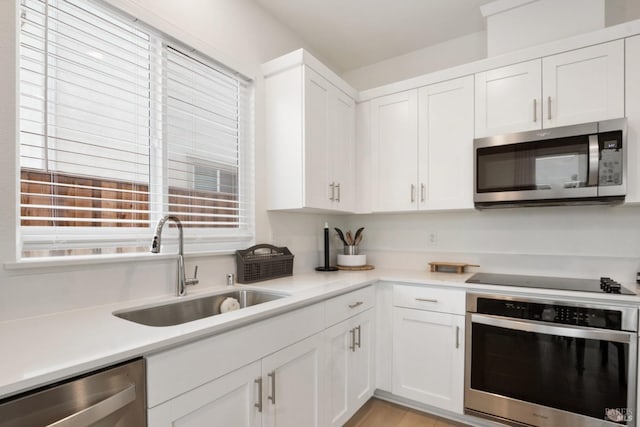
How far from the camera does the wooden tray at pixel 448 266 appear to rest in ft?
8.20

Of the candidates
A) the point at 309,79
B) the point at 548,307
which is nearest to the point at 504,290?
the point at 548,307

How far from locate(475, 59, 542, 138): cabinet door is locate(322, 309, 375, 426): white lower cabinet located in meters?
1.51

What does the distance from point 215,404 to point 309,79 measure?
1886mm

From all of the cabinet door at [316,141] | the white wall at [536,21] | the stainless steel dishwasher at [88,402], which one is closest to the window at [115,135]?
the cabinet door at [316,141]

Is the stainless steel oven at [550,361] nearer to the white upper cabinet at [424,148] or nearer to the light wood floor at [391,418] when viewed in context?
the light wood floor at [391,418]

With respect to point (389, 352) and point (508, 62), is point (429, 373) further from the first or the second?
point (508, 62)

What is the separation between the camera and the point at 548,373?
1.79 meters

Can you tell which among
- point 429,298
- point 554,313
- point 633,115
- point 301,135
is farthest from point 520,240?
point 301,135

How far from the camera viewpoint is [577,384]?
172 cm

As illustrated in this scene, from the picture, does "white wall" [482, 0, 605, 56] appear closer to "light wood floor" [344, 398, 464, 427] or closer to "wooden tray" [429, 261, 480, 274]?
"wooden tray" [429, 261, 480, 274]

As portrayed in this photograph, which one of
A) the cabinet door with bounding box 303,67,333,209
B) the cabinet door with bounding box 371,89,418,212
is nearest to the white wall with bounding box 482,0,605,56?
the cabinet door with bounding box 371,89,418,212

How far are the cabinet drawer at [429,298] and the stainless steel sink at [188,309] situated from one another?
88 centimetres

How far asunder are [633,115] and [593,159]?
312mm

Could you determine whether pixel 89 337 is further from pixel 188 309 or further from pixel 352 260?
pixel 352 260
